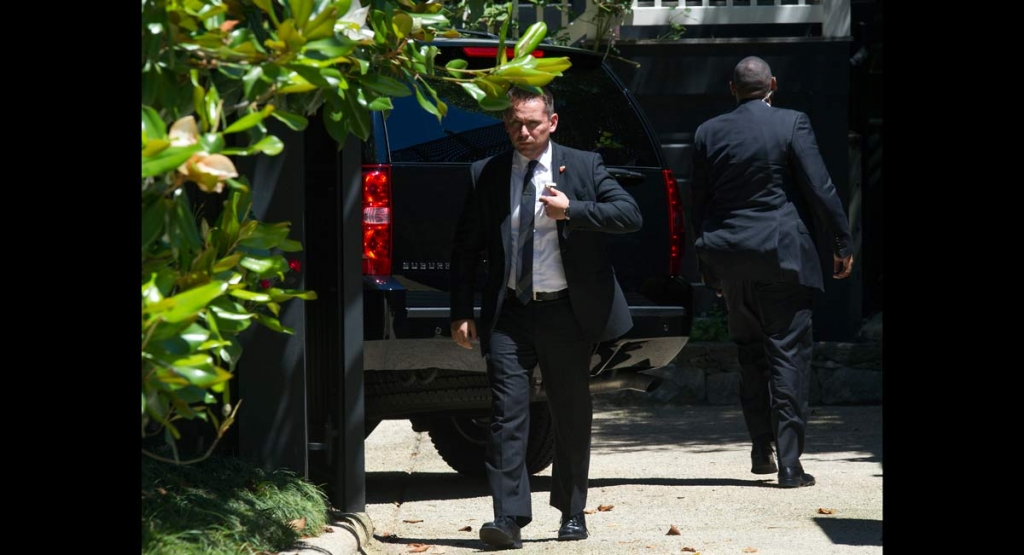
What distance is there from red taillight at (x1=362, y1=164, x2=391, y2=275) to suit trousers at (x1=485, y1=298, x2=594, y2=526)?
24.0 inches

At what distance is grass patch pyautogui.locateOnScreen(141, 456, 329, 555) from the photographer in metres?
4.58

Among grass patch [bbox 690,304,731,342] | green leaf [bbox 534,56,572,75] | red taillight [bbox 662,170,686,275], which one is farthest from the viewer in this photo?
grass patch [bbox 690,304,731,342]

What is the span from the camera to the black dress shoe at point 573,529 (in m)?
6.07

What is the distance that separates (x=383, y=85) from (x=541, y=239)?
2282 millimetres

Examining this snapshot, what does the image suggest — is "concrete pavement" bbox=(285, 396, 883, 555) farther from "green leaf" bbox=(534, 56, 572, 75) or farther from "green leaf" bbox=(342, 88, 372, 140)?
"green leaf" bbox=(534, 56, 572, 75)

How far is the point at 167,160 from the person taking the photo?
9.36 feet

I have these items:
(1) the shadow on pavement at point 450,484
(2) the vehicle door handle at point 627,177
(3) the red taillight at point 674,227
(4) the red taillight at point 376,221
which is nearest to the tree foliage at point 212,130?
(4) the red taillight at point 376,221

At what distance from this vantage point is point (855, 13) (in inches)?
517

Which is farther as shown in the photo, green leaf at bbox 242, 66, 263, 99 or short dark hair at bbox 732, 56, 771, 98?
short dark hair at bbox 732, 56, 771, 98

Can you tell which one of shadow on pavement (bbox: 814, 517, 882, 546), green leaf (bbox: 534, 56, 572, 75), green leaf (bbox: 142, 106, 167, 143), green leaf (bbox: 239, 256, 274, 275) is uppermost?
green leaf (bbox: 534, 56, 572, 75)

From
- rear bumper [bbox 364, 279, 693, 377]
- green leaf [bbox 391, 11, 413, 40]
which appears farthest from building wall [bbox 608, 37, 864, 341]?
green leaf [bbox 391, 11, 413, 40]

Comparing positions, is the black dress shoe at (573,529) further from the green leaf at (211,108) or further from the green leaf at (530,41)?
the green leaf at (211,108)

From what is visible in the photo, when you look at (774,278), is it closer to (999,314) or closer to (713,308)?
(999,314)
